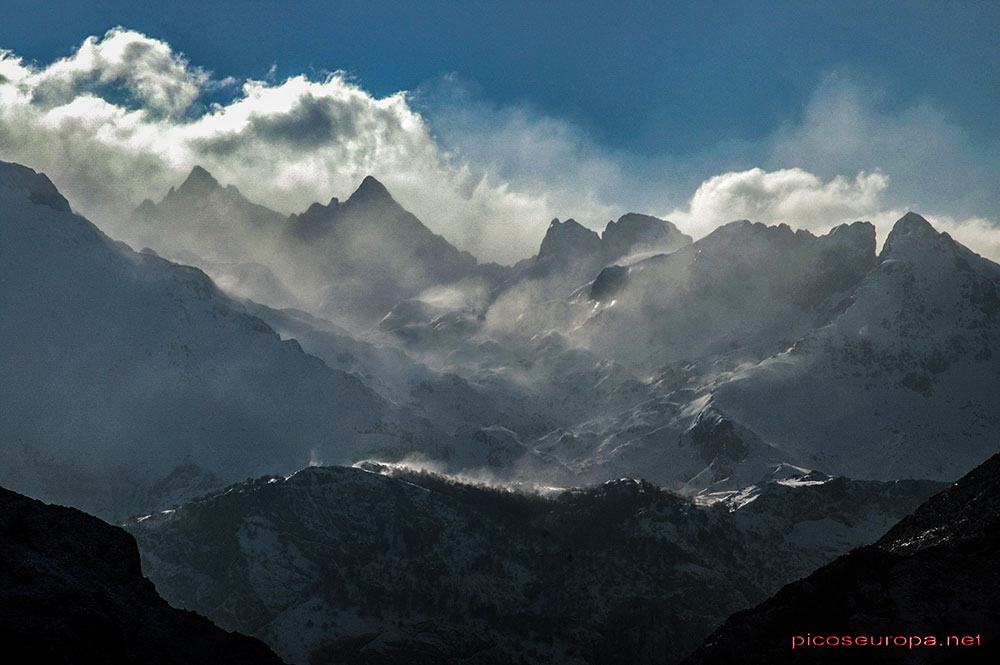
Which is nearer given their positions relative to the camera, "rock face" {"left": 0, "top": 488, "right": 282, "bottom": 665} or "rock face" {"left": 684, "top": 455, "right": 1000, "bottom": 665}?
"rock face" {"left": 0, "top": 488, "right": 282, "bottom": 665}

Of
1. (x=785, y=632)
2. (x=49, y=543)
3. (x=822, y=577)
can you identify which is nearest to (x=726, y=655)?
(x=785, y=632)

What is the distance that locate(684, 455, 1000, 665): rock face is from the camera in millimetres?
68562

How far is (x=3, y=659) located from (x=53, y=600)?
559cm

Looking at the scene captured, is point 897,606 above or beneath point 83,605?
beneath

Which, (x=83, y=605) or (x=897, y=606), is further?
(x=897, y=606)

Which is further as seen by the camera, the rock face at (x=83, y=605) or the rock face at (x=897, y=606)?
the rock face at (x=897, y=606)

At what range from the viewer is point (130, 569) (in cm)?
7212

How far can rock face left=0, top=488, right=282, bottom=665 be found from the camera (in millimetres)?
60156

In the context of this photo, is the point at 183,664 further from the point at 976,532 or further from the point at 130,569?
the point at 976,532

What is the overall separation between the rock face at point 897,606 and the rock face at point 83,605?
3386cm

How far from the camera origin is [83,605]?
211ft

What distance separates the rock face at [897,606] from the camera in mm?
68562

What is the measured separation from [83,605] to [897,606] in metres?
50.5

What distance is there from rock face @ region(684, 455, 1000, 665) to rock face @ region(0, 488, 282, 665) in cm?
3386
